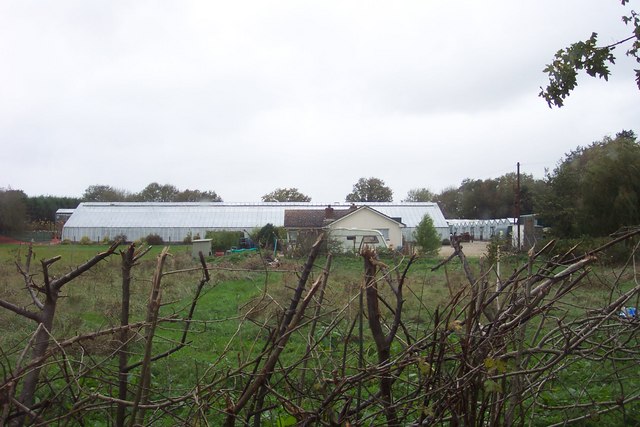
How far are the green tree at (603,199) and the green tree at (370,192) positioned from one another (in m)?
51.3

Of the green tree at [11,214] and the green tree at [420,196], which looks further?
the green tree at [420,196]

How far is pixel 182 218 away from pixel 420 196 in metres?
45.3

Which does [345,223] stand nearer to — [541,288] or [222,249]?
[222,249]

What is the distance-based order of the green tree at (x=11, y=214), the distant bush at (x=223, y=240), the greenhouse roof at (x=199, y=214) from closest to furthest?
the green tree at (x=11, y=214) → the distant bush at (x=223, y=240) → the greenhouse roof at (x=199, y=214)

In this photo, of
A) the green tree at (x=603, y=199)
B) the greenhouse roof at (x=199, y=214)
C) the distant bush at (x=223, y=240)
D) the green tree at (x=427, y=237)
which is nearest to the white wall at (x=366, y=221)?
the distant bush at (x=223, y=240)

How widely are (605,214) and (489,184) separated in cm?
4481

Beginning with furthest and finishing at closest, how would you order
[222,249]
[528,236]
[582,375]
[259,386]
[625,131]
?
[625,131] < [222,249] < [528,236] < [582,375] < [259,386]

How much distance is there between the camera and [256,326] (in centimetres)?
934

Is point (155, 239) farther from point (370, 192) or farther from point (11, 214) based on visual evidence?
point (370, 192)

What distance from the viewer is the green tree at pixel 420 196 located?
8969 cm

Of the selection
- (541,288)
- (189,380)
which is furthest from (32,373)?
(189,380)

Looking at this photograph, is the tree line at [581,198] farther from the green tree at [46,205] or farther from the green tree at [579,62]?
the green tree at [579,62]

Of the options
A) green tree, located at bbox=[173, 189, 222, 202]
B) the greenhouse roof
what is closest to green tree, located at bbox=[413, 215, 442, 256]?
the greenhouse roof

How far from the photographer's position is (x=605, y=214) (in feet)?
102
